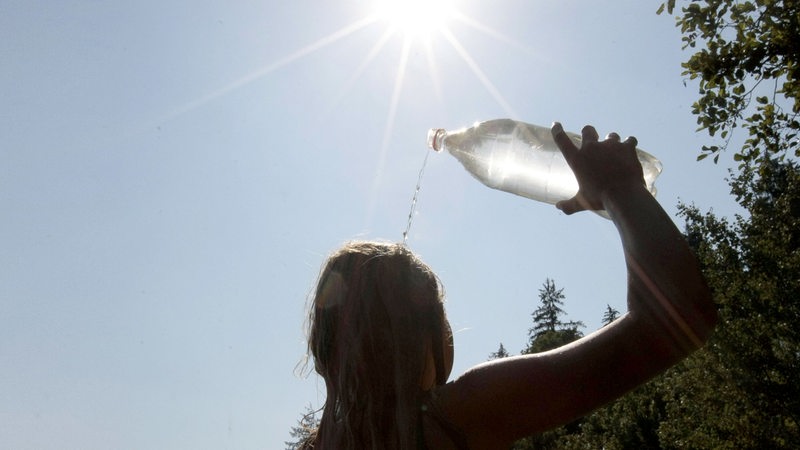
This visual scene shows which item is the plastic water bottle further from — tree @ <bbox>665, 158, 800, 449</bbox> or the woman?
tree @ <bbox>665, 158, 800, 449</bbox>

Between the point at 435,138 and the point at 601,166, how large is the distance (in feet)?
7.01

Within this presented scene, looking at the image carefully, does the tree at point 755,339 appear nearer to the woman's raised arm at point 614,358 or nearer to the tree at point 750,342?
the tree at point 750,342

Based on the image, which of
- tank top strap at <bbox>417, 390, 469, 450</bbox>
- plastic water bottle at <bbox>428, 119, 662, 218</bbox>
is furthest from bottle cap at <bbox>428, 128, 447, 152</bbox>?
tank top strap at <bbox>417, 390, 469, 450</bbox>

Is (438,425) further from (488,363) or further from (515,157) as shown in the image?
(515,157)

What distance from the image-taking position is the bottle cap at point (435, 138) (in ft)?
13.2

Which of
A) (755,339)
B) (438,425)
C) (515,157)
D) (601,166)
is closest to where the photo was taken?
(438,425)

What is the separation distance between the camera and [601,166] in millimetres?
1972

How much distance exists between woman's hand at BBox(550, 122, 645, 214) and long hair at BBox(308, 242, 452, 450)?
513 millimetres

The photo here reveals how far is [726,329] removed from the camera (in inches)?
534

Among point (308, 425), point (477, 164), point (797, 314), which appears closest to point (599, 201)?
point (308, 425)

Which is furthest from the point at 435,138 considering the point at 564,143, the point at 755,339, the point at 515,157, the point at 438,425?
the point at 755,339

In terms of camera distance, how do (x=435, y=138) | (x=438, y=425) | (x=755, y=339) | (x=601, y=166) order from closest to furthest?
(x=438, y=425)
(x=601, y=166)
(x=435, y=138)
(x=755, y=339)

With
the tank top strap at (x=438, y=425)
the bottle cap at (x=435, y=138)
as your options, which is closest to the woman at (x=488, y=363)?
the tank top strap at (x=438, y=425)

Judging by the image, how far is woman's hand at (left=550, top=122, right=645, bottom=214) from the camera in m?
1.94
